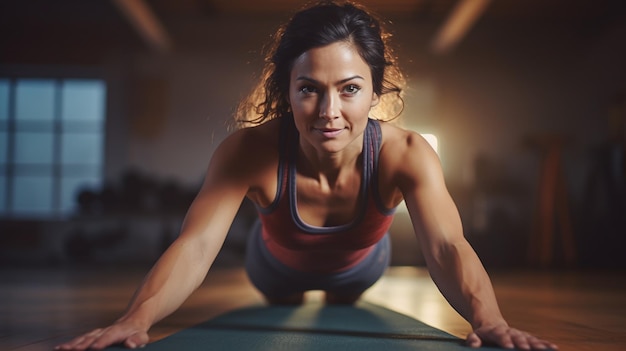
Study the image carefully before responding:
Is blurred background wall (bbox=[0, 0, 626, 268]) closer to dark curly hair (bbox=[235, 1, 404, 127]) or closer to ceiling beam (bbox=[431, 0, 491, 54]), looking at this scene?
ceiling beam (bbox=[431, 0, 491, 54])

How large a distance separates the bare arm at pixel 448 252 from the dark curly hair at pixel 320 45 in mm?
207

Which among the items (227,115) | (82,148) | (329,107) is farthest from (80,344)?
(82,148)

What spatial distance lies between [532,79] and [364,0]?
7.32 feet

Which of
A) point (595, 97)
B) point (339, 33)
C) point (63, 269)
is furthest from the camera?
point (595, 97)

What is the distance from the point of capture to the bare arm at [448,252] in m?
1.26

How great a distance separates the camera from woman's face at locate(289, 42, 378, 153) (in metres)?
1.40

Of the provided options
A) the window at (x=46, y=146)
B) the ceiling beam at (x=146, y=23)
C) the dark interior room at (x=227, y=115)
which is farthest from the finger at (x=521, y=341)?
the window at (x=46, y=146)

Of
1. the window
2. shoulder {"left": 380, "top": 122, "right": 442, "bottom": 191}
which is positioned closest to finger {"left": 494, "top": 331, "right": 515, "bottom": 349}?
shoulder {"left": 380, "top": 122, "right": 442, "bottom": 191}

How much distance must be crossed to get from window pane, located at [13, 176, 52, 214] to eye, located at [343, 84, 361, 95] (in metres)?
5.64

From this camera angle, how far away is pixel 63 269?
491 centimetres

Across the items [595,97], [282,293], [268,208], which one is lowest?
[282,293]

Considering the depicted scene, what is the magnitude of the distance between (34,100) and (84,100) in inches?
18.9

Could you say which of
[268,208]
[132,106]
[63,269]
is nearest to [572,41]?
[132,106]

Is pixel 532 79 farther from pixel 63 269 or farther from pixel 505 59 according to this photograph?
pixel 63 269
